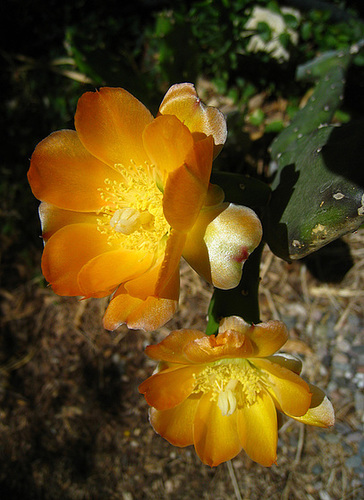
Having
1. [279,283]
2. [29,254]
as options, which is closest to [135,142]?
[279,283]

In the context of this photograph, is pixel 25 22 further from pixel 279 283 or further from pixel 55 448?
pixel 55 448

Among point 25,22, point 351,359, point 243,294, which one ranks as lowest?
point 351,359

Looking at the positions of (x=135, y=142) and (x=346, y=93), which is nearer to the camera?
(x=135, y=142)

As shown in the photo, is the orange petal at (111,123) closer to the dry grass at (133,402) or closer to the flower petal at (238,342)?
the flower petal at (238,342)

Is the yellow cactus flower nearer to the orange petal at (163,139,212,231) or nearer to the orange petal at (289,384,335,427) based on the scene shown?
the orange petal at (163,139,212,231)

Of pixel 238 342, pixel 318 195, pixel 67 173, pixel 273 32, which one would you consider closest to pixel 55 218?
pixel 67 173

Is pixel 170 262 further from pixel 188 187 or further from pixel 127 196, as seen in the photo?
pixel 127 196
